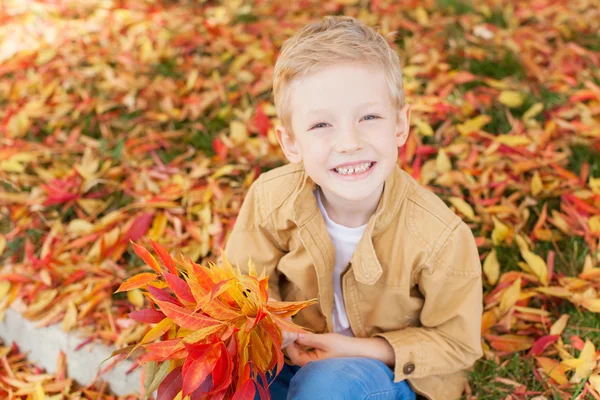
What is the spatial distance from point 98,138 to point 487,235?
77.6 inches

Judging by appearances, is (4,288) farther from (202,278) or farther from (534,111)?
(534,111)

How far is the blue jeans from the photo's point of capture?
172cm

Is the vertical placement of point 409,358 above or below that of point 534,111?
below

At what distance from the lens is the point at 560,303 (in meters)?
2.26

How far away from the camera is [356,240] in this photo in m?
1.87

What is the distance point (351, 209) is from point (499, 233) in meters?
0.89

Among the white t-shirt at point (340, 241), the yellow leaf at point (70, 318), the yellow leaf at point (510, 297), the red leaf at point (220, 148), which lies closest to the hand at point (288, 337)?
the white t-shirt at point (340, 241)

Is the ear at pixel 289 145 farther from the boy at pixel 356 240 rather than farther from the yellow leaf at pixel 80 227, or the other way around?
the yellow leaf at pixel 80 227

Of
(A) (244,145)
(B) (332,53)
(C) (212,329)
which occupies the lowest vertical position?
(A) (244,145)

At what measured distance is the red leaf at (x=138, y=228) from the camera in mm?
2607

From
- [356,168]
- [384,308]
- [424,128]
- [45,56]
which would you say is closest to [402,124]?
[356,168]

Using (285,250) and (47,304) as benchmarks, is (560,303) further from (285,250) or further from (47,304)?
(47,304)

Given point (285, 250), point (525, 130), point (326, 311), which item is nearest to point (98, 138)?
point (285, 250)

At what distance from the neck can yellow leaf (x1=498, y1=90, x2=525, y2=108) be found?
5.05ft
